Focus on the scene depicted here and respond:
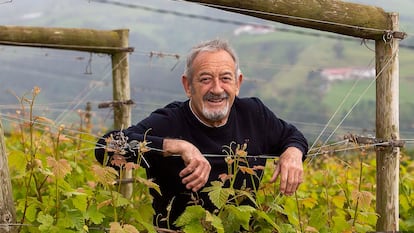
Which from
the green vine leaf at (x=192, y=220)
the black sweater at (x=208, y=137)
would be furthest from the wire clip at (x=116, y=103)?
the green vine leaf at (x=192, y=220)

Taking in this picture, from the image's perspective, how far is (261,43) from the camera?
166m

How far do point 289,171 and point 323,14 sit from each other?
90 centimetres

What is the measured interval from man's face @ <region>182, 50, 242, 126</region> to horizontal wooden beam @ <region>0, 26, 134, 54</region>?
2281 mm

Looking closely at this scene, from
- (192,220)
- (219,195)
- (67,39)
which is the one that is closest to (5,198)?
(192,220)

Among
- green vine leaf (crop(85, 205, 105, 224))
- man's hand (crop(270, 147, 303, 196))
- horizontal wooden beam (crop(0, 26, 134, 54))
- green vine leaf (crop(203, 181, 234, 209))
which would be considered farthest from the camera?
horizontal wooden beam (crop(0, 26, 134, 54))

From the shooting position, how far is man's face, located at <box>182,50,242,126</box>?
4.26 meters

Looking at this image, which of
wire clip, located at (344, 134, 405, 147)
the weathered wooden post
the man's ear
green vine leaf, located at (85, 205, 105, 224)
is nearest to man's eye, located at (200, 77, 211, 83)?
the man's ear

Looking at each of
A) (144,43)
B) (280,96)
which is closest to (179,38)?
(144,43)

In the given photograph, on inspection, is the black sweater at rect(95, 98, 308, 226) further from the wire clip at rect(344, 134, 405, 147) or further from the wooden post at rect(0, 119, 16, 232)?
the wooden post at rect(0, 119, 16, 232)

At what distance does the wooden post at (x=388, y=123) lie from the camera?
452 centimetres

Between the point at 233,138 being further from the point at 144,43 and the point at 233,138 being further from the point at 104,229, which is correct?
the point at 144,43

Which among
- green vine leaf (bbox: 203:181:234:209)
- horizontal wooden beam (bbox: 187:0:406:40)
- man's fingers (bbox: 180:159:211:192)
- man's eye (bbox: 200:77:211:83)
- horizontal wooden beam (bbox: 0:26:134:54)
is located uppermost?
horizontal wooden beam (bbox: 0:26:134:54)

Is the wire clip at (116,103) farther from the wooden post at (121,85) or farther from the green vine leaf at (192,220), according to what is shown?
the green vine leaf at (192,220)

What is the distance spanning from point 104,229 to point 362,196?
1.32 m
